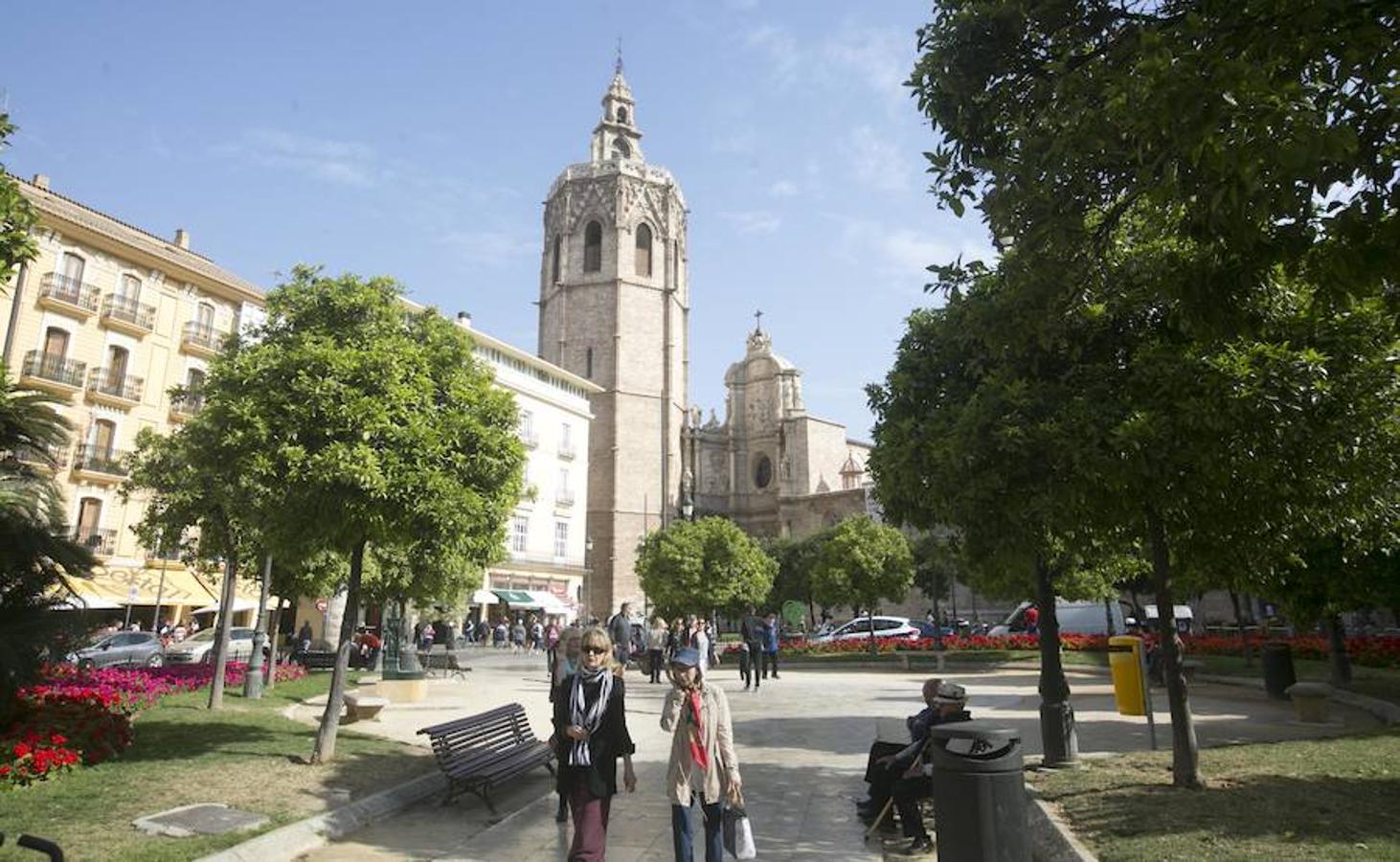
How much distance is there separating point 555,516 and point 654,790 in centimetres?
3804

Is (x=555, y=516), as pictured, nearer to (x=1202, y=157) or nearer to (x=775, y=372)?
(x=775, y=372)

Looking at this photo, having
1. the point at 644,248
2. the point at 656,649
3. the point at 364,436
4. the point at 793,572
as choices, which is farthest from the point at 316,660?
the point at 644,248

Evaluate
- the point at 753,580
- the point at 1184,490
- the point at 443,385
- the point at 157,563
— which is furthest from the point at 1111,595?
the point at 157,563

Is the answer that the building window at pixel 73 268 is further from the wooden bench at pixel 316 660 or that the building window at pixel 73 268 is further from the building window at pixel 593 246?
the building window at pixel 593 246

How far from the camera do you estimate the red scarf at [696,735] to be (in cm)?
510

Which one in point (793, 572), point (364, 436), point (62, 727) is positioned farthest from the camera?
point (793, 572)

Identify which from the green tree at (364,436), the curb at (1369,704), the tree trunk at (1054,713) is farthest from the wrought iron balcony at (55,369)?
the curb at (1369,704)

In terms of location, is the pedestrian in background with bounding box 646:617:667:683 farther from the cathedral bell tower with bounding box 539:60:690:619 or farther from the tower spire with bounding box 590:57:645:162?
the tower spire with bounding box 590:57:645:162

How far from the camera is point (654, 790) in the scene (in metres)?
8.00

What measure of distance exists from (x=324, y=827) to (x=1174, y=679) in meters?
6.89

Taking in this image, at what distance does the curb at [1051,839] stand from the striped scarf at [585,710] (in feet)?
8.80

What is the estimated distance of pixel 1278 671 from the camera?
14.7 m

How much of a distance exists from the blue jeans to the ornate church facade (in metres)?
44.3

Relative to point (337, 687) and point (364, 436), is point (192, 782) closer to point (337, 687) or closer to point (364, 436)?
point (337, 687)
